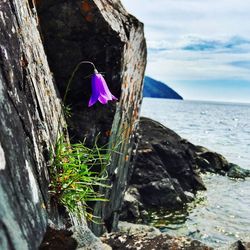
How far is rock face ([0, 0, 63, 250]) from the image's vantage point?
2652mm

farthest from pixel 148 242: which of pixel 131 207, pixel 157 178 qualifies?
pixel 157 178

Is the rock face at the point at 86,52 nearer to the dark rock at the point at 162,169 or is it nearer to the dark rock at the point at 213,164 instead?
the dark rock at the point at 162,169

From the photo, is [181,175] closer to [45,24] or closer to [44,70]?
[45,24]

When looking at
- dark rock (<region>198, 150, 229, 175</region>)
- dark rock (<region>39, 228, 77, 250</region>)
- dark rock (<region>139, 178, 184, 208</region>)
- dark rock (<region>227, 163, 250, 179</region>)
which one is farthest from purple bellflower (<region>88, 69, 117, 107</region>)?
dark rock (<region>227, 163, 250, 179</region>)

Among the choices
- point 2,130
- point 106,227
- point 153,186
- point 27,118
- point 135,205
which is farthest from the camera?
point 153,186

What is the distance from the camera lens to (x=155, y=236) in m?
5.47

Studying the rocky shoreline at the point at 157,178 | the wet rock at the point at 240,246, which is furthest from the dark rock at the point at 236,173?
the wet rock at the point at 240,246

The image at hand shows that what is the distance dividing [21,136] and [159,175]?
1646cm

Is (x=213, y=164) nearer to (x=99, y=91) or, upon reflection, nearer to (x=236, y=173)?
(x=236, y=173)

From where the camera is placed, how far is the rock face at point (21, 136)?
2652mm

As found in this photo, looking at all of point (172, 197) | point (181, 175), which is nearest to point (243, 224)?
point (172, 197)

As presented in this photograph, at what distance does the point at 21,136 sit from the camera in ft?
10.6

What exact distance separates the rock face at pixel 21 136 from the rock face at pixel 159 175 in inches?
481

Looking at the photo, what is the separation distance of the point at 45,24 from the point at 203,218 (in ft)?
42.4
